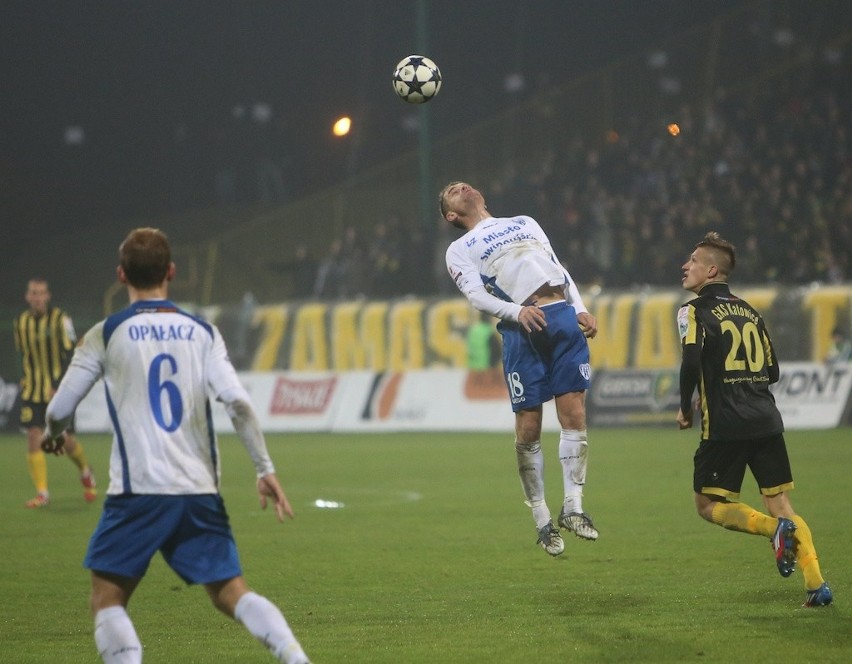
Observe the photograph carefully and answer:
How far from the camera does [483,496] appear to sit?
13859 millimetres

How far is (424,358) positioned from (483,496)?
1405 cm

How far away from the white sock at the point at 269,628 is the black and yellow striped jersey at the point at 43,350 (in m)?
9.71

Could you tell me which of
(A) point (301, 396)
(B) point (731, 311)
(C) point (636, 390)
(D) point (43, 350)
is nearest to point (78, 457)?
(D) point (43, 350)

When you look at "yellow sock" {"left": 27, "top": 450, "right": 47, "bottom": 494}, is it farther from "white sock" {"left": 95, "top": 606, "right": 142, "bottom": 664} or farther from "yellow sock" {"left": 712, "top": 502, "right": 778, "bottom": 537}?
"white sock" {"left": 95, "top": 606, "right": 142, "bottom": 664}

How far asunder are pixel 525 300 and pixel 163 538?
3990mm

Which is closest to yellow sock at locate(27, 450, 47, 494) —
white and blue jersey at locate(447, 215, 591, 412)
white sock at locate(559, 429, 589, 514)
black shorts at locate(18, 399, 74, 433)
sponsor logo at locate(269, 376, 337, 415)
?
black shorts at locate(18, 399, 74, 433)

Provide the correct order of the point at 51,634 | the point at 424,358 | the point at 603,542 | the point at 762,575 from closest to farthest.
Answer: the point at 51,634
the point at 762,575
the point at 603,542
the point at 424,358

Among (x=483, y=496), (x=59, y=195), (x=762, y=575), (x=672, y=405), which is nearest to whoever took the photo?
(x=762, y=575)

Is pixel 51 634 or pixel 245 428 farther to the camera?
pixel 51 634

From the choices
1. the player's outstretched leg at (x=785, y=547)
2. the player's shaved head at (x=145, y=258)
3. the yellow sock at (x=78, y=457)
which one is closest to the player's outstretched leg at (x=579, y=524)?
the player's outstretched leg at (x=785, y=547)

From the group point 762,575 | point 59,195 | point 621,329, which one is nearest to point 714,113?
point 621,329

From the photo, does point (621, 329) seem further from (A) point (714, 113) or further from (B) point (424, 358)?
(A) point (714, 113)

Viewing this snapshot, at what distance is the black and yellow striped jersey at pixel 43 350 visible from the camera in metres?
14.3

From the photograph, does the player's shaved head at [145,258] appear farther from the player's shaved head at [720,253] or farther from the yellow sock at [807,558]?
the yellow sock at [807,558]
